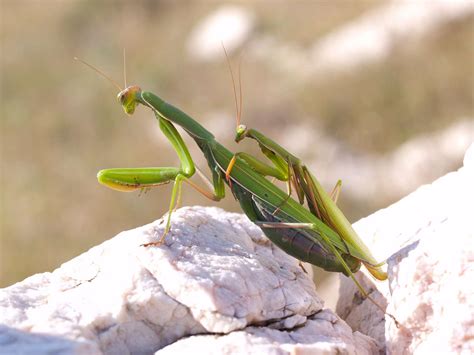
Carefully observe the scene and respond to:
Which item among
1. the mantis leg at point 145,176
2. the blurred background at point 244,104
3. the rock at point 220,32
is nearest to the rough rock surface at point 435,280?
the mantis leg at point 145,176

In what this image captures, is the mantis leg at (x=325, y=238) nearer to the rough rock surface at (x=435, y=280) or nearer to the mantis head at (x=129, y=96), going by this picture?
the rough rock surface at (x=435, y=280)

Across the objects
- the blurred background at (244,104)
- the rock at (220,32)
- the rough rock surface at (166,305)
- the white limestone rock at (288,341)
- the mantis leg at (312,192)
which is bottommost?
the white limestone rock at (288,341)

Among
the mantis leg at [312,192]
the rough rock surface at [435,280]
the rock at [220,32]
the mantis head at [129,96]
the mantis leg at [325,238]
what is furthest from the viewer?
the rock at [220,32]

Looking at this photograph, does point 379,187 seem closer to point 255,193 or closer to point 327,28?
point 327,28

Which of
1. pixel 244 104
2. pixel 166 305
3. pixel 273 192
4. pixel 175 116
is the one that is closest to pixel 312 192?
pixel 273 192

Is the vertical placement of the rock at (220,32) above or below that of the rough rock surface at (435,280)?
above

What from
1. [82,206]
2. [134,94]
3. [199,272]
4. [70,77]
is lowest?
[199,272]

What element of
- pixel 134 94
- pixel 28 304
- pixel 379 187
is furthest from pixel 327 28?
pixel 28 304
